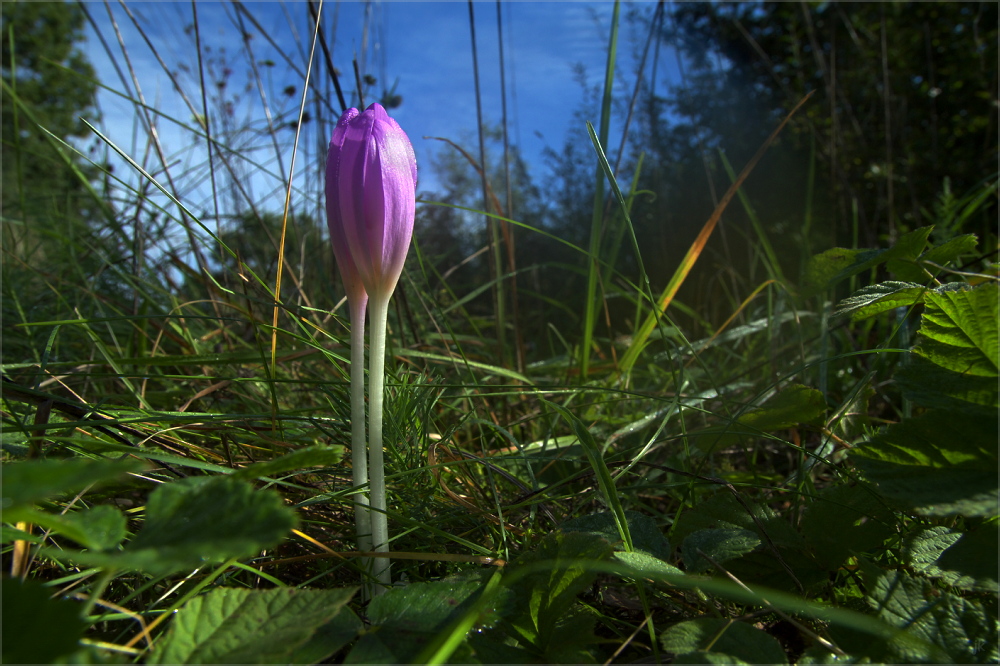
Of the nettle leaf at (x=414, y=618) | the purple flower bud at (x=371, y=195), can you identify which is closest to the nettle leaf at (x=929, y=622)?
the nettle leaf at (x=414, y=618)

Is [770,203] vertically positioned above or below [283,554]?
above

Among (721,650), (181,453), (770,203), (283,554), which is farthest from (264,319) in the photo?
(770,203)

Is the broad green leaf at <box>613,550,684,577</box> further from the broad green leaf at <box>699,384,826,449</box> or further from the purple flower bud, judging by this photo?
the purple flower bud

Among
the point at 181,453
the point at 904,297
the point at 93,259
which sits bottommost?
the point at 181,453

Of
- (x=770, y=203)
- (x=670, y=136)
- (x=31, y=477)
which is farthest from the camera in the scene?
(x=670, y=136)

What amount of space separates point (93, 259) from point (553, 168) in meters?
2.67

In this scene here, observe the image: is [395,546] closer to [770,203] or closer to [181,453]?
[181,453]

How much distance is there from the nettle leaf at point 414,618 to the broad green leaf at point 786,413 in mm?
386

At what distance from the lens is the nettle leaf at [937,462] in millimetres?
474

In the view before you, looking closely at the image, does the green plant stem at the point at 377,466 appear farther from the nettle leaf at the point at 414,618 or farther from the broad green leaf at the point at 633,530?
the broad green leaf at the point at 633,530

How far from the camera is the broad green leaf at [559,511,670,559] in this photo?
59cm

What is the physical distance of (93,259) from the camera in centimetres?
185

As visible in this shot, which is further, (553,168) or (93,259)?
(553,168)

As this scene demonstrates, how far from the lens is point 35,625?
344mm
